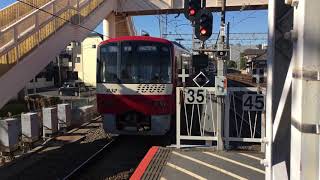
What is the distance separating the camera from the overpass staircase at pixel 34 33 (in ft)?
40.3

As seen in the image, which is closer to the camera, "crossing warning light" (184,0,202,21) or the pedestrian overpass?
"crossing warning light" (184,0,202,21)

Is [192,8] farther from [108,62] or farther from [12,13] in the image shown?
[12,13]

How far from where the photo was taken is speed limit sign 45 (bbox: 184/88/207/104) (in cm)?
922

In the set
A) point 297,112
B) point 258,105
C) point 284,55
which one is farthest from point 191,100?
point 297,112

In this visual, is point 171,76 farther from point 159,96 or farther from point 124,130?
point 124,130

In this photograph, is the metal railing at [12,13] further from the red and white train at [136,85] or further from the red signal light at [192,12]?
the red signal light at [192,12]

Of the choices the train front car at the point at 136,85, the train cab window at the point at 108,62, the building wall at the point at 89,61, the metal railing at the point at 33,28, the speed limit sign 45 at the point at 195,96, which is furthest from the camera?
the building wall at the point at 89,61

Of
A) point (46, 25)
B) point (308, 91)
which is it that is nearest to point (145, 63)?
point (46, 25)

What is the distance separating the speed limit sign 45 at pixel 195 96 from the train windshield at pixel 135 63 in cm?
348

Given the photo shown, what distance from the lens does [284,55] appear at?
3.07m

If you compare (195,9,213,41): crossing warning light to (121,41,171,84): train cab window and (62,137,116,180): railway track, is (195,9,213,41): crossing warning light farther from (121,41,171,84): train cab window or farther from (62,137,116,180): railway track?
(62,137,116,180): railway track

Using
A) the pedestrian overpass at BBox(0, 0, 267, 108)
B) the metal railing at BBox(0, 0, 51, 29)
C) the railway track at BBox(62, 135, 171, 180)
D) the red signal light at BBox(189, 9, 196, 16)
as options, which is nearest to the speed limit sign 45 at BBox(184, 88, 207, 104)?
the railway track at BBox(62, 135, 171, 180)

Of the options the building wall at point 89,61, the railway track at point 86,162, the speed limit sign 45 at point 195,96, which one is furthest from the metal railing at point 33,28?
the building wall at point 89,61

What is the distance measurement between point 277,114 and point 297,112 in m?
0.60
